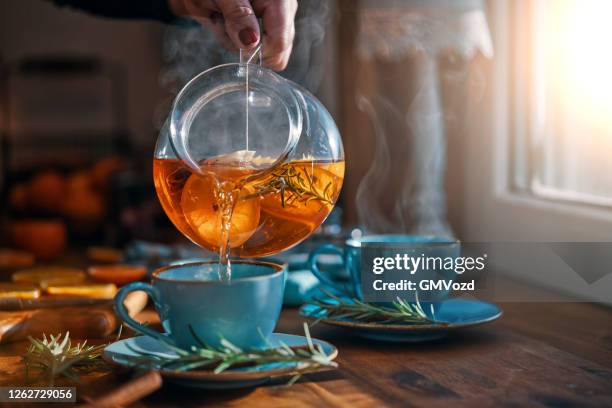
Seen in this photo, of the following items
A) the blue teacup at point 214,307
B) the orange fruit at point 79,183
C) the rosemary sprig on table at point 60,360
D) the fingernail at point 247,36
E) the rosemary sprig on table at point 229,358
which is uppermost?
the fingernail at point 247,36

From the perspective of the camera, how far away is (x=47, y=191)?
6.73 ft

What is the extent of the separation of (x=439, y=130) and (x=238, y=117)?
116 centimetres

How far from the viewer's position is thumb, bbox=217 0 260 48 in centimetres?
95

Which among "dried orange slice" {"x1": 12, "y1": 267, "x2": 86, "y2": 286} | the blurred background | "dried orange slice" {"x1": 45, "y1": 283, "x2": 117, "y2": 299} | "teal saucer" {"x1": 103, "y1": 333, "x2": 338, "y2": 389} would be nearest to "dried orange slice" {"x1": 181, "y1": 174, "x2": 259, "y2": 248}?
"teal saucer" {"x1": 103, "y1": 333, "x2": 338, "y2": 389}

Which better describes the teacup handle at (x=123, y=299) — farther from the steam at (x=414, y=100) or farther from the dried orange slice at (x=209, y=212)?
the steam at (x=414, y=100)

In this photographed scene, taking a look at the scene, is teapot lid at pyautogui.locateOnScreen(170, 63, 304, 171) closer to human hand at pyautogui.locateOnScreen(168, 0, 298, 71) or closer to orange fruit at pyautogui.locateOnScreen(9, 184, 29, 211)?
human hand at pyautogui.locateOnScreen(168, 0, 298, 71)

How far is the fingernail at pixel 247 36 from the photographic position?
95 cm

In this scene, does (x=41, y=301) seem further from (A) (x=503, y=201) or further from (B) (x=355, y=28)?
(B) (x=355, y=28)

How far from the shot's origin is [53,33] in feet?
13.6

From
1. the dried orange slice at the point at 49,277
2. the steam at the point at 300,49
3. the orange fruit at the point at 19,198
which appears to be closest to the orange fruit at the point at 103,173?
the orange fruit at the point at 19,198

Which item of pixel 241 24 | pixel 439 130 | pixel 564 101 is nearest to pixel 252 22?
pixel 241 24

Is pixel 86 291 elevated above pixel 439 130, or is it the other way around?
pixel 439 130

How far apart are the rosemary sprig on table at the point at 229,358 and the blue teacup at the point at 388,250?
0.21 m

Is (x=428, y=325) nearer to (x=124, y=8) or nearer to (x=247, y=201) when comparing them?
(x=247, y=201)
